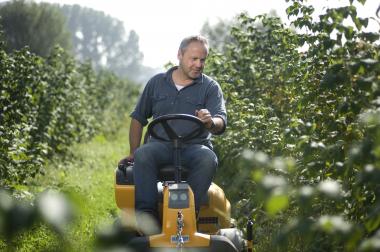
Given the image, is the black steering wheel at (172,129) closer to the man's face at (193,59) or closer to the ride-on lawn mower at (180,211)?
the ride-on lawn mower at (180,211)

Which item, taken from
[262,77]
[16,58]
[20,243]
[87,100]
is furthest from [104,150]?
[20,243]

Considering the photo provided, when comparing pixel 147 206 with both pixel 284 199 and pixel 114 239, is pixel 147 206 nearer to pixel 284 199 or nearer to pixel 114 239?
pixel 284 199

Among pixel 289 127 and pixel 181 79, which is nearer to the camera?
pixel 289 127

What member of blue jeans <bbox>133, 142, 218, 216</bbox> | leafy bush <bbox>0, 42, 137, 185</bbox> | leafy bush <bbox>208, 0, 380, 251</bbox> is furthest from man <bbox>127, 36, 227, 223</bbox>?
leafy bush <bbox>0, 42, 137, 185</bbox>

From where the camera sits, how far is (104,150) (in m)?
12.1

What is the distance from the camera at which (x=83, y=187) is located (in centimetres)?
761

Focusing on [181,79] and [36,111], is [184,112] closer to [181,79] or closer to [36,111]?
[181,79]

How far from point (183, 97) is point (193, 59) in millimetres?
299

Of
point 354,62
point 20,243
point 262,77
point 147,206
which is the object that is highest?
point 262,77

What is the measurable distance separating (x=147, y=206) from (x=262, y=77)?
358 centimetres

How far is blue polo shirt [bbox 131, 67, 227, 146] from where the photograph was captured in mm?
4043

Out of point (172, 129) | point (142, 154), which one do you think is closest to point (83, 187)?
point (142, 154)

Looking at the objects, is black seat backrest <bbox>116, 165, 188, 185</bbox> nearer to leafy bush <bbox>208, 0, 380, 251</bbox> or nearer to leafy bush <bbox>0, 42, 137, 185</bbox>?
leafy bush <bbox>208, 0, 380, 251</bbox>

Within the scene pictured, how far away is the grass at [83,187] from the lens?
4434 millimetres
